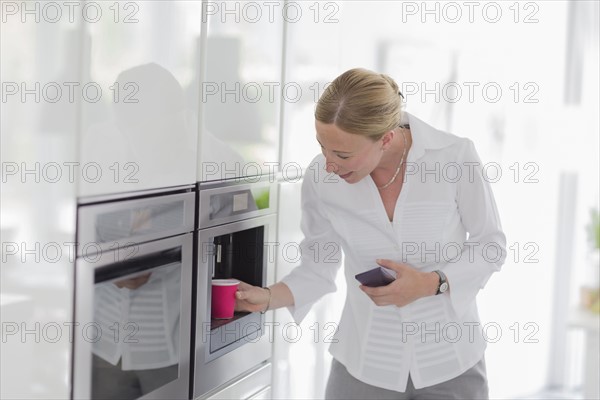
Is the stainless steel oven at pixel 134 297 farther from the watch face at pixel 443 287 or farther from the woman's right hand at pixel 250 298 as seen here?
the watch face at pixel 443 287

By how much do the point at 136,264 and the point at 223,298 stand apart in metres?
0.37

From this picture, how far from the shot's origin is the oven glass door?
1.49m

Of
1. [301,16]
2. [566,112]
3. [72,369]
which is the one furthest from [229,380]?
[566,112]

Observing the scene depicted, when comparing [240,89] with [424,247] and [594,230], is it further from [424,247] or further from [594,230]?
[594,230]

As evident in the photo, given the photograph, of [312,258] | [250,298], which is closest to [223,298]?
[250,298]

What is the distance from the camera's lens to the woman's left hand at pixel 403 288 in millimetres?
1815

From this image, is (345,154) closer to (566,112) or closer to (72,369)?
(72,369)

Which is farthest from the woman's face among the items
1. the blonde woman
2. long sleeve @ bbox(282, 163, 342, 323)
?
long sleeve @ bbox(282, 163, 342, 323)

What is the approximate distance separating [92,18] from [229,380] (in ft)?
3.20

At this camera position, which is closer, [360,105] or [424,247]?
[360,105]

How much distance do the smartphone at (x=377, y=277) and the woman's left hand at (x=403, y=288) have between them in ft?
Answer: 0.04

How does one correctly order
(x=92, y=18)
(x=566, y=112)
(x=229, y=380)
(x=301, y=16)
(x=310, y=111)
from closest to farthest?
(x=92, y=18), (x=229, y=380), (x=301, y=16), (x=310, y=111), (x=566, y=112)

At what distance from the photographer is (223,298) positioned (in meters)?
1.91

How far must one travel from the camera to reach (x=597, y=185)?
12.6ft
